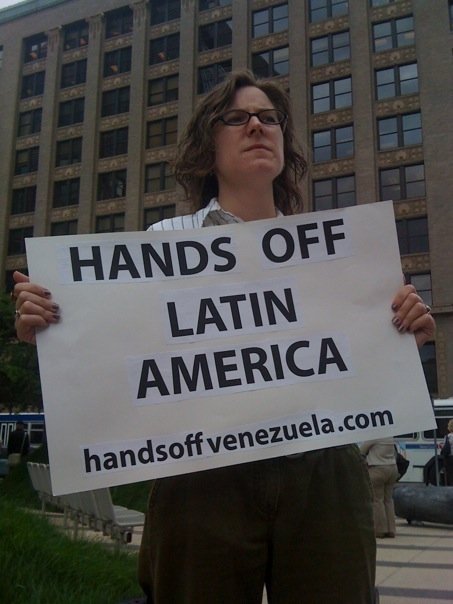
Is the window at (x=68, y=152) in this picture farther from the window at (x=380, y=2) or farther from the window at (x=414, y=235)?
the window at (x=414, y=235)

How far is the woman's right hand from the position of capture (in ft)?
5.82

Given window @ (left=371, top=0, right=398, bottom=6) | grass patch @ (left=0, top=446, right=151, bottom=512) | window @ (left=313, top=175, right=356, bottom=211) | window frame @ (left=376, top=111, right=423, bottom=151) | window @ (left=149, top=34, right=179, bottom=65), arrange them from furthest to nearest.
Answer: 1. window @ (left=149, top=34, right=179, bottom=65)
2. window @ (left=371, top=0, right=398, bottom=6)
3. window @ (left=313, top=175, right=356, bottom=211)
4. window frame @ (left=376, top=111, right=423, bottom=151)
5. grass patch @ (left=0, top=446, right=151, bottom=512)

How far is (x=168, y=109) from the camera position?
1547 inches

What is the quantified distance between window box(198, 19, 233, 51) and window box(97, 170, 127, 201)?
9024 millimetres

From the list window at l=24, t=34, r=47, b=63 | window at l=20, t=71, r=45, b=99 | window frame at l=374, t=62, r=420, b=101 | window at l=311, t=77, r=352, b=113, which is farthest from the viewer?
window at l=24, t=34, r=47, b=63

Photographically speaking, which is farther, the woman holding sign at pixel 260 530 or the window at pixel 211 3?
the window at pixel 211 3

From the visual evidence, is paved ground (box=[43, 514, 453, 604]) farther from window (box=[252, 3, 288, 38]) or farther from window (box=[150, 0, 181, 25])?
window (box=[150, 0, 181, 25])

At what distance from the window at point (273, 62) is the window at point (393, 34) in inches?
197

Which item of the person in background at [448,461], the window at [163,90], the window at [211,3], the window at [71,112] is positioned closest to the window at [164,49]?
the window at [163,90]

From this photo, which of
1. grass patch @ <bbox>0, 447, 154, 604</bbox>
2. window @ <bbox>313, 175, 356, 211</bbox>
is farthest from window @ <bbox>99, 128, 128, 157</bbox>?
grass patch @ <bbox>0, 447, 154, 604</bbox>

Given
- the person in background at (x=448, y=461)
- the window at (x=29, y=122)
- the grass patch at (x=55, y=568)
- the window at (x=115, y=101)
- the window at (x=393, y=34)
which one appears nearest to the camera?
the grass patch at (x=55, y=568)

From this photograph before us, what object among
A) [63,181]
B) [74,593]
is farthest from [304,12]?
[74,593]

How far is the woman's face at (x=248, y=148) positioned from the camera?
6.42 ft

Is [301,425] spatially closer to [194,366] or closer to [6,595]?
[194,366]
